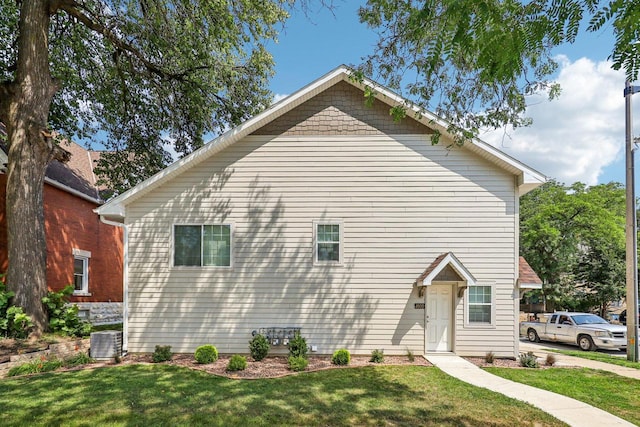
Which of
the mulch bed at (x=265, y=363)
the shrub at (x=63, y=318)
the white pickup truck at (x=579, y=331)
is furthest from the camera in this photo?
the white pickup truck at (x=579, y=331)

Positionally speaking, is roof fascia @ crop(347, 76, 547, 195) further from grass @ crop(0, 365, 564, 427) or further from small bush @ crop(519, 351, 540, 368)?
grass @ crop(0, 365, 564, 427)

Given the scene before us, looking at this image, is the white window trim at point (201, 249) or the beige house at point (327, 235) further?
the white window trim at point (201, 249)

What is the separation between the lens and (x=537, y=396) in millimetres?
7102

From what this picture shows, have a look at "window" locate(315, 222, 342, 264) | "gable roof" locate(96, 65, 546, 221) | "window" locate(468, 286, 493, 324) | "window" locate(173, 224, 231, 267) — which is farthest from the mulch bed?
"gable roof" locate(96, 65, 546, 221)

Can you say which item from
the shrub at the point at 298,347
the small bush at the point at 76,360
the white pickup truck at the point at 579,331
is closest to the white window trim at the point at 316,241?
the shrub at the point at 298,347

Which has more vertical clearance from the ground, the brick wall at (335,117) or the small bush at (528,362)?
the brick wall at (335,117)

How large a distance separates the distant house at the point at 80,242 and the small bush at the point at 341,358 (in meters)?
10.1

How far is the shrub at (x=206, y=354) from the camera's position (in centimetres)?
931

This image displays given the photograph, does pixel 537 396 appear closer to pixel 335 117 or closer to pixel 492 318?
pixel 492 318

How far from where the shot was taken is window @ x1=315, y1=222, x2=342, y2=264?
34.7ft

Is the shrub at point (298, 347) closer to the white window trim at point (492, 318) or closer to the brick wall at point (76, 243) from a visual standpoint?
the white window trim at point (492, 318)

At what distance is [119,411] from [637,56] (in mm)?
8454

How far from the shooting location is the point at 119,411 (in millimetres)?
5926

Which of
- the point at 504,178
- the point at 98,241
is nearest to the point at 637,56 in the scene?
the point at 504,178
